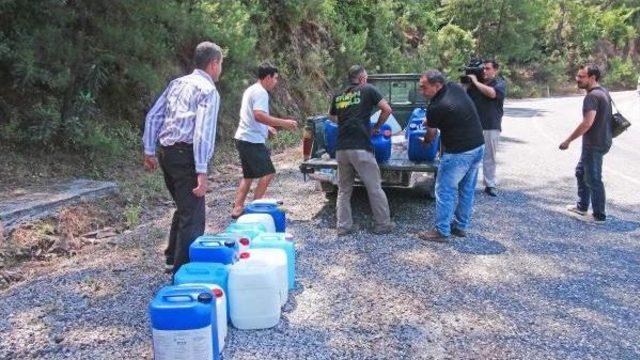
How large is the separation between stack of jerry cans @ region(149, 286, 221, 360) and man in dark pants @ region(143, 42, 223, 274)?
4.00ft

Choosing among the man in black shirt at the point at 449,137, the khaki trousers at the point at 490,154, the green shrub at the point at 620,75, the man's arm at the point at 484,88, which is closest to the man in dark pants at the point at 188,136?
the man in black shirt at the point at 449,137

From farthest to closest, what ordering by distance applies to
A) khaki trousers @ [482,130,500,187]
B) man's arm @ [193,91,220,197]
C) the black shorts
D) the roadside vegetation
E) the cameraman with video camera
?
1. khaki trousers @ [482,130,500,187]
2. the cameraman with video camera
3. the roadside vegetation
4. the black shorts
5. man's arm @ [193,91,220,197]

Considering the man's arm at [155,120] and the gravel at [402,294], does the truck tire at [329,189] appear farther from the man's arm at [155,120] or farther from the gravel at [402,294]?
the man's arm at [155,120]

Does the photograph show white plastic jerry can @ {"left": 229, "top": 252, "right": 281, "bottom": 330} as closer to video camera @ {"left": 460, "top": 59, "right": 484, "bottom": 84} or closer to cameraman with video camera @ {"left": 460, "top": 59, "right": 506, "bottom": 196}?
cameraman with video camera @ {"left": 460, "top": 59, "right": 506, "bottom": 196}

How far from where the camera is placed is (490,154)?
7.82 meters

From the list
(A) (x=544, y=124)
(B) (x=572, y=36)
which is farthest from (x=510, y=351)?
(B) (x=572, y=36)

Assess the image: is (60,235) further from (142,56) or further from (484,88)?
(484,88)

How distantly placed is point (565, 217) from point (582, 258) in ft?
5.14

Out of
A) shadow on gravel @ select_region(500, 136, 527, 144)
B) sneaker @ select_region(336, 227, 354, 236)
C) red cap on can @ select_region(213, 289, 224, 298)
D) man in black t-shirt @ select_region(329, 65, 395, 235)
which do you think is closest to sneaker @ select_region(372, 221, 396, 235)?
man in black t-shirt @ select_region(329, 65, 395, 235)

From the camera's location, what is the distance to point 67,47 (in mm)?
7633

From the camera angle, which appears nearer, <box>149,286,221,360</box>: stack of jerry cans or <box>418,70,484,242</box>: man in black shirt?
<box>149,286,221,360</box>: stack of jerry cans

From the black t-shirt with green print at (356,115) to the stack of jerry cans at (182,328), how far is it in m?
3.02

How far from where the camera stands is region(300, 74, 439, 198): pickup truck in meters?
6.55

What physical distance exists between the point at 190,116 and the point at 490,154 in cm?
491
